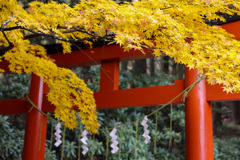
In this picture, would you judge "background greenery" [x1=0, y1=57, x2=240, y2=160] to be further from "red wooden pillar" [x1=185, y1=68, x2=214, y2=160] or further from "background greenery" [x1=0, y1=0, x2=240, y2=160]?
"red wooden pillar" [x1=185, y1=68, x2=214, y2=160]

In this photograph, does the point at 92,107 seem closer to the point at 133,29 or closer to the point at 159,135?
the point at 133,29

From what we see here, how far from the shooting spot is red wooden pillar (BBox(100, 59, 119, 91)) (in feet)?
13.8

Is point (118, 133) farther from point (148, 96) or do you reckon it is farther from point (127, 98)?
point (148, 96)

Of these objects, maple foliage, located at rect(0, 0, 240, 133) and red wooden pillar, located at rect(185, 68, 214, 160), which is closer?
maple foliage, located at rect(0, 0, 240, 133)

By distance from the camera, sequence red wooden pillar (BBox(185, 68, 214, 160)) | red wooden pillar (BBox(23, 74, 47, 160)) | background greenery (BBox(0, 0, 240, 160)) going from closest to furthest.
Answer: red wooden pillar (BBox(185, 68, 214, 160)), red wooden pillar (BBox(23, 74, 47, 160)), background greenery (BBox(0, 0, 240, 160))

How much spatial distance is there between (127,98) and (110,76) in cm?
48

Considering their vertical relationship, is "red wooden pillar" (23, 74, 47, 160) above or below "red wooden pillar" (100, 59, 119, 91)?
below

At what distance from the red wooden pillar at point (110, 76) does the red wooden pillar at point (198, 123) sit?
3.62ft

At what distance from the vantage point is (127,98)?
156 inches

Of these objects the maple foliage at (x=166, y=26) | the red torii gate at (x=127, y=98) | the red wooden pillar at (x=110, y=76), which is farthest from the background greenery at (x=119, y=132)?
the maple foliage at (x=166, y=26)

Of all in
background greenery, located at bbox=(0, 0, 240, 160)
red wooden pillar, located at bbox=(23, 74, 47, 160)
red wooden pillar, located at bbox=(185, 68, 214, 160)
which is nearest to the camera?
red wooden pillar, located at bbox=(185, 68, 214, 160)

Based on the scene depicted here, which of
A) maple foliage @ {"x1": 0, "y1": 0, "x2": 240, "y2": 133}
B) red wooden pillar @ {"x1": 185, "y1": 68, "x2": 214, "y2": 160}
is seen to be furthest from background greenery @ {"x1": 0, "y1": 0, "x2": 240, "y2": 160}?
maple foliage @ {"x1": 0, "y1": 0, "x2": 240, "y2": 133}

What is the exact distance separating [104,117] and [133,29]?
4871 millimetres

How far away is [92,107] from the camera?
3717mm
